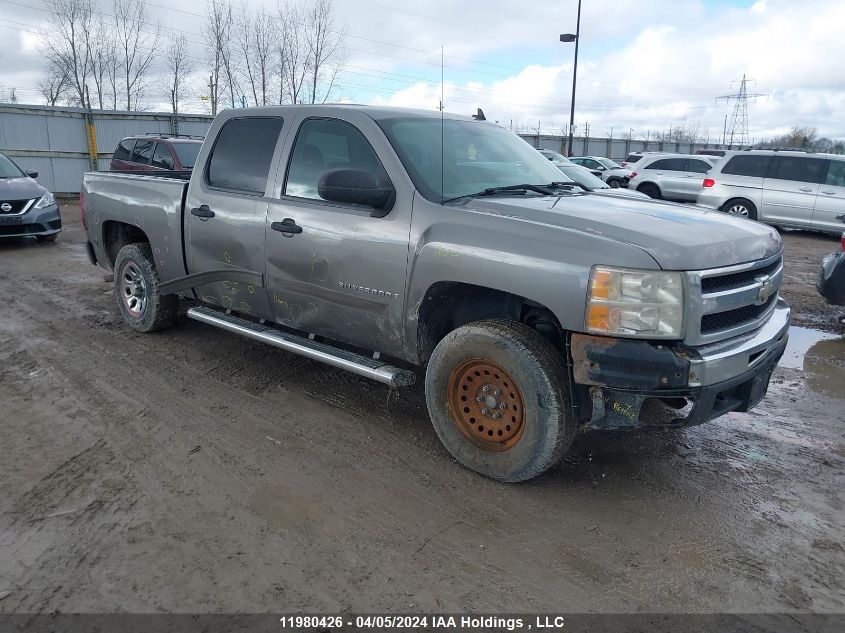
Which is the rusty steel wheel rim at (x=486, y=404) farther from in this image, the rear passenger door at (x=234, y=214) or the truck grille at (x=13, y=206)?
the truck grille at (x=13, y=206)

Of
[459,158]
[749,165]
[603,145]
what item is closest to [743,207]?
[749,165]

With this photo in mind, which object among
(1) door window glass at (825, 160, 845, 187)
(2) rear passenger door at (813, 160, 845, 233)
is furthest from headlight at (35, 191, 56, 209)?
(1) door window glass at (825, 160, 845, 187)

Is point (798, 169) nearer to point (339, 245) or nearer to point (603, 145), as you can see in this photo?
point (339, 245)

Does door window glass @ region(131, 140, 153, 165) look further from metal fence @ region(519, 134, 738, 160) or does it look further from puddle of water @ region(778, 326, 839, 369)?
metal fence @ region(519, 134, 738, 160)

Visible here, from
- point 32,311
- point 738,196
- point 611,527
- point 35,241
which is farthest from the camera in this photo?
point 738,196

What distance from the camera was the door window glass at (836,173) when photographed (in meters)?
13.1

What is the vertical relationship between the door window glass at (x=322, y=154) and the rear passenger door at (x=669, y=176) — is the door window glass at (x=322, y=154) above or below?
above

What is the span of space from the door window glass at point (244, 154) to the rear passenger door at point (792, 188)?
12291 millimetres

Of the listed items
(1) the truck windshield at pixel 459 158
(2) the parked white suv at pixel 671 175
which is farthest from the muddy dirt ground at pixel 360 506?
(2) the parked white suv at pixel 671 175

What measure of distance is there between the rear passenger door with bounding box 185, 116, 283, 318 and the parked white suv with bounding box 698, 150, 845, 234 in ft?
39.0

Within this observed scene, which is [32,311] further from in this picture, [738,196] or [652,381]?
[738,196]

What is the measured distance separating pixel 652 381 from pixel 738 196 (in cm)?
1263

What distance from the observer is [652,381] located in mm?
3016

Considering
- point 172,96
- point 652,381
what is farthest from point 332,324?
point 172,96
